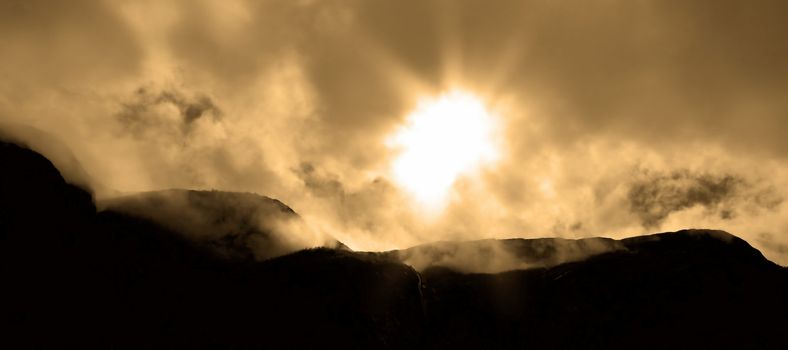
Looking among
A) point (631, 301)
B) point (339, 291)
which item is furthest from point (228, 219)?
point (631, 301)

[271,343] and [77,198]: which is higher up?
[77,198]

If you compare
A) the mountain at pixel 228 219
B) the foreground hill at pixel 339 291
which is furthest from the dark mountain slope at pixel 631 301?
the mountain at pixel 228 219

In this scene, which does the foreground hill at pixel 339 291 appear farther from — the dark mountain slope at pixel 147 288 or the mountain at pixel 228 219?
the mountain at pixel 228 219

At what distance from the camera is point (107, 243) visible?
127m

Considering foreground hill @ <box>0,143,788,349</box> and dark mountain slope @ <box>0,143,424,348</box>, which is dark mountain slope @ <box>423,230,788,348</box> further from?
dark mountain slope @ <box>0,143,424,348</box>

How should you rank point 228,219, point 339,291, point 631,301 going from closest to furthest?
point 339,291 → point 631,301 → point 228,219

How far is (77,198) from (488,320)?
348 feet

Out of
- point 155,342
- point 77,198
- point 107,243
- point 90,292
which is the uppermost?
point 77,198

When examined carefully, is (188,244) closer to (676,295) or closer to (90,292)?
(90,292)

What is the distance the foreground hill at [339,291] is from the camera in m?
114

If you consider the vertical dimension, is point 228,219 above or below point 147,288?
above

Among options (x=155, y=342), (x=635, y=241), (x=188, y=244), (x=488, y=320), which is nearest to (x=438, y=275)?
(x=488, y=320)

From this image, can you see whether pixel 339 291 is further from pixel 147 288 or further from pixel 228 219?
pixel 147 288

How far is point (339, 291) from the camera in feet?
491
